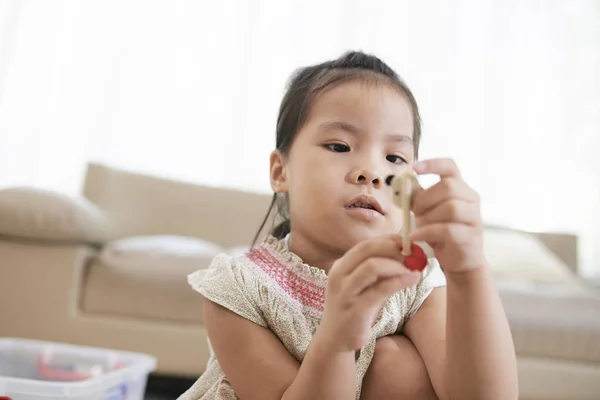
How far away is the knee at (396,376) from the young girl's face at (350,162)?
0.15 meters

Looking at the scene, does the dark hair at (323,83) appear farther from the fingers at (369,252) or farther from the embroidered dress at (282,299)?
the fingers at (369,252)

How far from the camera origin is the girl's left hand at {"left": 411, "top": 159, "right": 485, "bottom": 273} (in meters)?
0.49

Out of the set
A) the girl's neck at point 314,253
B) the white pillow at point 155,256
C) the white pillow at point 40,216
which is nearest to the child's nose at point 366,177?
the girl's neck at point 314,253

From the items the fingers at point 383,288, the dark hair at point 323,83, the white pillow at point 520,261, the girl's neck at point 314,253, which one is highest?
the dark hair at point 323,83

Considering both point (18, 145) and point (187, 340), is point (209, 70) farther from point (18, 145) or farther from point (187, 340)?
point (187, 340)

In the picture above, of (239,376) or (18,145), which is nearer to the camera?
(239,376)

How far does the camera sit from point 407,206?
487mm

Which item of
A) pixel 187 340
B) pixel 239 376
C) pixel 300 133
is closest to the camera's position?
pixel 239 376

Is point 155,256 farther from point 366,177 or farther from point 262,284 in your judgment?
point 366,177

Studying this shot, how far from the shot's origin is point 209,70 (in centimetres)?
268

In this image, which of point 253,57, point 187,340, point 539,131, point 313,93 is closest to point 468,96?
point 539,131

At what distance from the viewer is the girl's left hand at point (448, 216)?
0.49 meters

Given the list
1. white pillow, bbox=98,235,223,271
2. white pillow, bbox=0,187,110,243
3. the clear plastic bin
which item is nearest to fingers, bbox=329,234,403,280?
the clear plastic bin

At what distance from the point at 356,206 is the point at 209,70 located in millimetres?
2179
